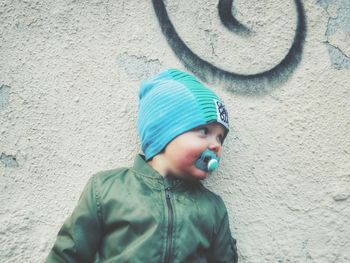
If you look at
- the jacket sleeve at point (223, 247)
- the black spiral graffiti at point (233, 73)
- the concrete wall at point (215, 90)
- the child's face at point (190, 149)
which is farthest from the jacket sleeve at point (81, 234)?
the black spiral graffiti at point (233, 73)

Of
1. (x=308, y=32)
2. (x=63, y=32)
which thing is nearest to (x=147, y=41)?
(x=63, y=32)

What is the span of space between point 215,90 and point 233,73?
0.27 feet

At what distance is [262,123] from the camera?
134 cm

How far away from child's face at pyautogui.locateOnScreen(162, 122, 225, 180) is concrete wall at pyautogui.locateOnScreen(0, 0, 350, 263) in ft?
0.58

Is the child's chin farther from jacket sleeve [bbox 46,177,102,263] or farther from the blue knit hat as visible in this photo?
jacket sleeve [bbox 46,177,102,263]

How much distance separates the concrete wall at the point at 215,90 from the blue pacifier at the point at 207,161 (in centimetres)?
19

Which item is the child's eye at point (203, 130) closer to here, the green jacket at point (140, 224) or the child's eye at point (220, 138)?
the child's eye at point (220, 138)

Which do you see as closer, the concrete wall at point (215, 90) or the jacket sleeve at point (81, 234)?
the jacket sleeve at point (81, 234)

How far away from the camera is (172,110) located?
1.16m

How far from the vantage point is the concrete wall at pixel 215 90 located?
131cm

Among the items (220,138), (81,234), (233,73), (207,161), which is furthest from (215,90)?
(81,234)

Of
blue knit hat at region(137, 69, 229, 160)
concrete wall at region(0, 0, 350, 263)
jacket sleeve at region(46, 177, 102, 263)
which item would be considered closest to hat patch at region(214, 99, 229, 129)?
blue knit hat at region(137, 69, 229, 160)

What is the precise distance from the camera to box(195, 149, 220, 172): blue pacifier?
1154 mm

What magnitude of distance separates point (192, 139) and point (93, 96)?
39 centimetres
